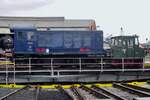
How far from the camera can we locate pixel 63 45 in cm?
2758

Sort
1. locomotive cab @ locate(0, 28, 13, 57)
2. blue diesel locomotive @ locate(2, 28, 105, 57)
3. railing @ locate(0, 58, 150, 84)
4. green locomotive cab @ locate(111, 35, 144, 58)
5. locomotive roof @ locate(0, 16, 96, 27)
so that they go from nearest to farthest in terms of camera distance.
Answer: railing @ locate(0, 58, 150, 84) → green locomotive cab @ locate(111, 35, 144, 58) → locomotive cab @ locate(0, 28, 13, 57) → blue diesel locomotive @ locate(2, 28, 105, 57) → locomotive roof @ locate(0, 16, 96, 27)

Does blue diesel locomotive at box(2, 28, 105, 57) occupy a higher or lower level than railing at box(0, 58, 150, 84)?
higher

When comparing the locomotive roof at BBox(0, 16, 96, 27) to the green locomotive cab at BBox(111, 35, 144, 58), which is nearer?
the green locomotive cab at BBox(111, 35, 144, 58)

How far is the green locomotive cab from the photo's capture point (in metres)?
26.6

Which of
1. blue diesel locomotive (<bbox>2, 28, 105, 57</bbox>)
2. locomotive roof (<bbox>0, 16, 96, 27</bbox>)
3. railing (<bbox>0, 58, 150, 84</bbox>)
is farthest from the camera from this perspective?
locomotive roof (<bbox>0, 16, 96, 27</bbox>)

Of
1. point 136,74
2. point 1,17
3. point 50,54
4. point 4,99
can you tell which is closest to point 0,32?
point 50,54

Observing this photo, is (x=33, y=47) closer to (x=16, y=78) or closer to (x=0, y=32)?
(x=0, y=32)

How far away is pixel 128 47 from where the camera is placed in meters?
26.8

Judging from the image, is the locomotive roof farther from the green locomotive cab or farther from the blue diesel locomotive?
the green locomotive cab

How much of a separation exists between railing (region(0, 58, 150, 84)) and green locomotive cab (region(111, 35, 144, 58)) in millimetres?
1754

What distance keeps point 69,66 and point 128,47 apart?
4.83 metres

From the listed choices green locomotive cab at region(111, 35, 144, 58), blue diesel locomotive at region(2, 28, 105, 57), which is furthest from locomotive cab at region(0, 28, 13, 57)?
green locomotive cab at region(111, 35, 144, 58)

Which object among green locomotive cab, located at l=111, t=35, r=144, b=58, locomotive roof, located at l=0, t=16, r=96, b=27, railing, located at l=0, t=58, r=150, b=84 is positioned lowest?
railing, located at l=0, t=58, r=150, b=84

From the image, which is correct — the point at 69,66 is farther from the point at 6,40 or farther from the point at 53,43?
the point at 6,40
